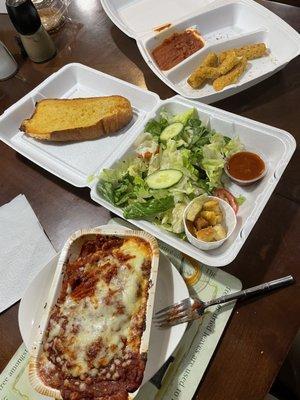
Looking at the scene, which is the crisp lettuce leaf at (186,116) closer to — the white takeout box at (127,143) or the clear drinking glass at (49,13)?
the white takeout box at (127,143)

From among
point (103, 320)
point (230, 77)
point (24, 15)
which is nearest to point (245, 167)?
point (230, 77)

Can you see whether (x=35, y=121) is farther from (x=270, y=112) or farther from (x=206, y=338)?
(x=206, y=338)

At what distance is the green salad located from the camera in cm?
154

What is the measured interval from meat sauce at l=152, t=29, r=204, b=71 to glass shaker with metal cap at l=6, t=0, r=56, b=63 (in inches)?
28.2

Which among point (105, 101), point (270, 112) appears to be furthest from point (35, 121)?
point (270, 112)

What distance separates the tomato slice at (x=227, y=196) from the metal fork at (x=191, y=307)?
1.16 feet

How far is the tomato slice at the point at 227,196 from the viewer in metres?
1.59

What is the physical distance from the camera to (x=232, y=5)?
2.36 metres

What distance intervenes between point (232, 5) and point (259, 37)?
1.12 feet

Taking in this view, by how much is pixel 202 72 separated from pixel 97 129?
69 centimetres

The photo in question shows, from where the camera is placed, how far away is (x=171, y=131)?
5.82 ft

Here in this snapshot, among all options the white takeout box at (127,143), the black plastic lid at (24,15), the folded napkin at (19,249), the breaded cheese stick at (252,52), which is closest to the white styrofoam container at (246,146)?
the white takeout box at (127,143)

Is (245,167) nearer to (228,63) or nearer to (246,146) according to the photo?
(246,146)

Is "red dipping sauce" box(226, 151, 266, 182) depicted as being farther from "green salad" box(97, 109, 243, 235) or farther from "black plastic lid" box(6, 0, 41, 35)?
"black plastic lid" box(6, 0, 41, 35)
